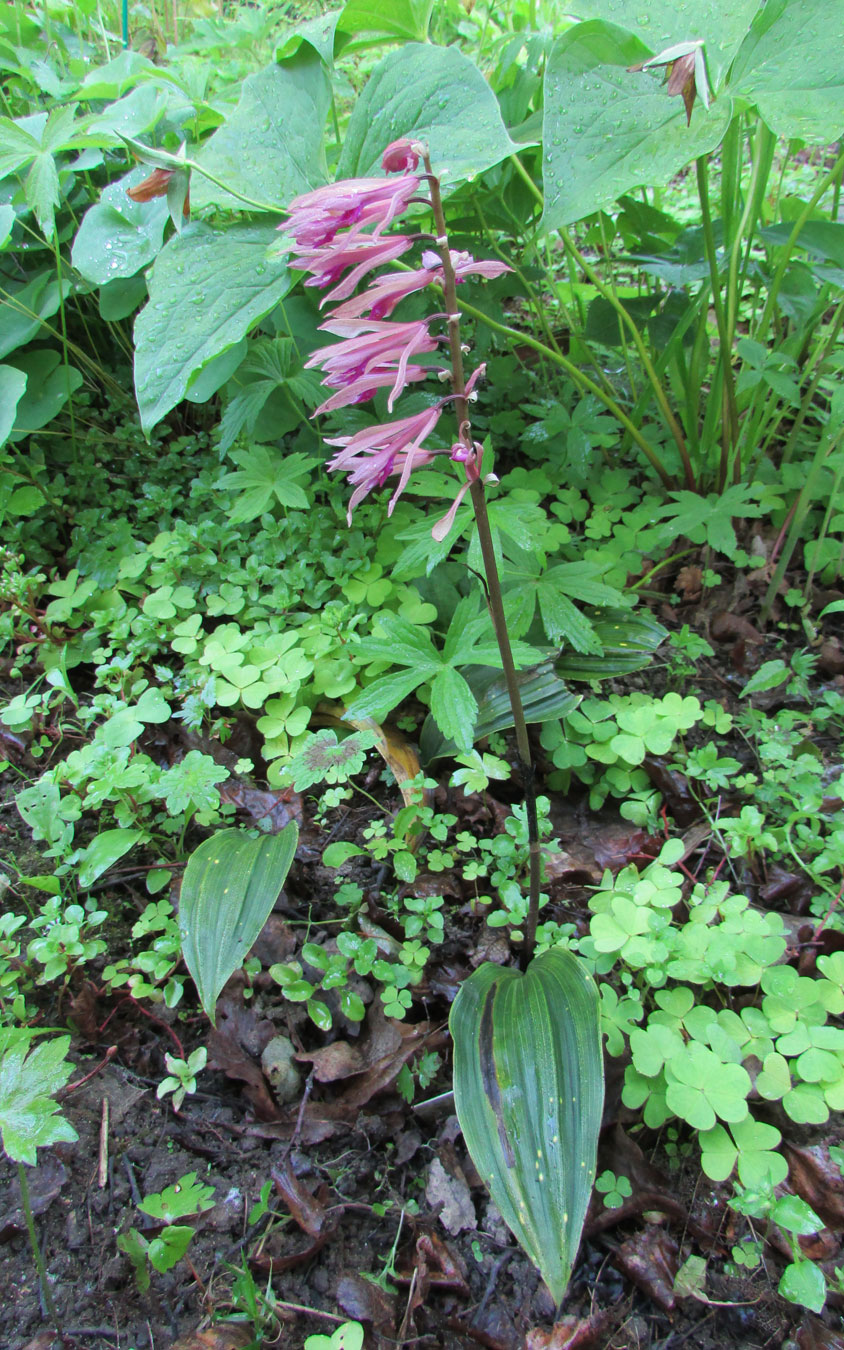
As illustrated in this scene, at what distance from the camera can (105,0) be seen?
3.09 meters

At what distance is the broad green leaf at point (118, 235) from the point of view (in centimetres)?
194

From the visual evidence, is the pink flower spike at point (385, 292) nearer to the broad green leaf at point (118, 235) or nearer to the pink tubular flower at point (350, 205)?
the pink tubular flower at point (350, 205)

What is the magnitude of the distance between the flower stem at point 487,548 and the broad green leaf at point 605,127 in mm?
249

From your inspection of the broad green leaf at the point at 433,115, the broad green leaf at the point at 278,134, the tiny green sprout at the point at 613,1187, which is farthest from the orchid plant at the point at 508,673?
the broad green leaf at the point at 278,134

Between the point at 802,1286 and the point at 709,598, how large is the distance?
5.69 ft

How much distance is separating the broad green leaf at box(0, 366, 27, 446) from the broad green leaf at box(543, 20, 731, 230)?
155 centimetres

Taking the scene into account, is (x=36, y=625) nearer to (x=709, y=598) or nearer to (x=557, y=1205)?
(x=557, y=1205)

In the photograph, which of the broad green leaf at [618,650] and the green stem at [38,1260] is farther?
the broad green leaf at [618,650]

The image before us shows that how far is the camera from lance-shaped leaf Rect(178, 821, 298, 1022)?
4.16ft

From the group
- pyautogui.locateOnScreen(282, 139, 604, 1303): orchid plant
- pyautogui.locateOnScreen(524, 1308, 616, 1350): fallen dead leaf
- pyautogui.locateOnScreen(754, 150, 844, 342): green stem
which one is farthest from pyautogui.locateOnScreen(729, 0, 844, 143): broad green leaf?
pyautogui.locateOnScreen(524, 1308, 616, 1350): fallen dead leaf

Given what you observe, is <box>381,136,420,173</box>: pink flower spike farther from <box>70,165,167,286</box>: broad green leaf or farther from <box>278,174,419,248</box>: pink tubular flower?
<box>70,165,167,286</box>: broad green leaf

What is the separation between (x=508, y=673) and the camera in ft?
3.79

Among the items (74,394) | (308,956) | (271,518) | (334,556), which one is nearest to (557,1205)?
(308,956)

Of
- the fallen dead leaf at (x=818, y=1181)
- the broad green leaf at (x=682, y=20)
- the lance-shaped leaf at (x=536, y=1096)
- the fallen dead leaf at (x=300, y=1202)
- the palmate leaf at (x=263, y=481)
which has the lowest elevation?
the fallen dead leaf at (x=818, y=1181)
